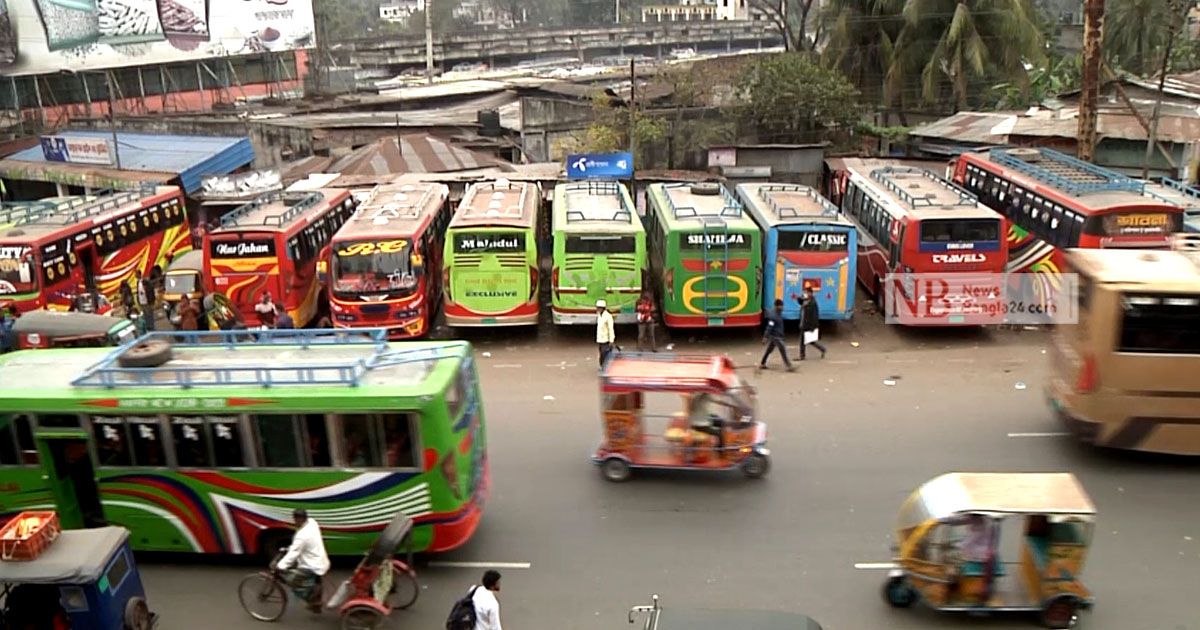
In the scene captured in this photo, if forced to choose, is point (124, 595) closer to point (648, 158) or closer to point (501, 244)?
point (501, 244)

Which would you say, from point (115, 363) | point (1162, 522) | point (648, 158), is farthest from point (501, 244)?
point (648, 158)

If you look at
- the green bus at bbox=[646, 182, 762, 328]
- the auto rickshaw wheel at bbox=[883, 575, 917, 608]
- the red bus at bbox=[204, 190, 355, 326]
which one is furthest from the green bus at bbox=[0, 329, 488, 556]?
the red bus at bbox=[204, 190, 355, 326]

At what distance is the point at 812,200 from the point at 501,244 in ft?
21.6

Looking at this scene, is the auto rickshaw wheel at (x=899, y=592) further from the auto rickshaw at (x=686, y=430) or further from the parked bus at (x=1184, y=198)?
the parked bus at (x=1184, y=198)

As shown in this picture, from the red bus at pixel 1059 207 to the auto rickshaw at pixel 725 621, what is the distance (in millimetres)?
12165

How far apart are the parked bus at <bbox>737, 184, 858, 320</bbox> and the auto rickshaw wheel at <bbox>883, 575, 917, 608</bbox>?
28.1 feet

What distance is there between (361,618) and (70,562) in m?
2.39

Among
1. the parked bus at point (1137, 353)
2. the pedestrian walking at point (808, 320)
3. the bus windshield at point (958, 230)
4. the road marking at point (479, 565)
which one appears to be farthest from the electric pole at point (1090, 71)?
the road marking at point (479, 565)

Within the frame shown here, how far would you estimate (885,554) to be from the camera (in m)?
9.76

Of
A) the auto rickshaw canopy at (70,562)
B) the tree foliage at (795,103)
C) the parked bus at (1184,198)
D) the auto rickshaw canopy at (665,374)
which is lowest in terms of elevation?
the auto rickshaw canopy at (70,562)

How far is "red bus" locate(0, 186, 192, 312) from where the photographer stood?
17812 millimetres

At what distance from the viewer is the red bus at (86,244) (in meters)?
17.8

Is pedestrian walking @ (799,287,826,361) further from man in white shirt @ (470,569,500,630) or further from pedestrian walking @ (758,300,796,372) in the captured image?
man in white shirt @ (470,569,500,630)

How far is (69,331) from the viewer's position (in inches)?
613
